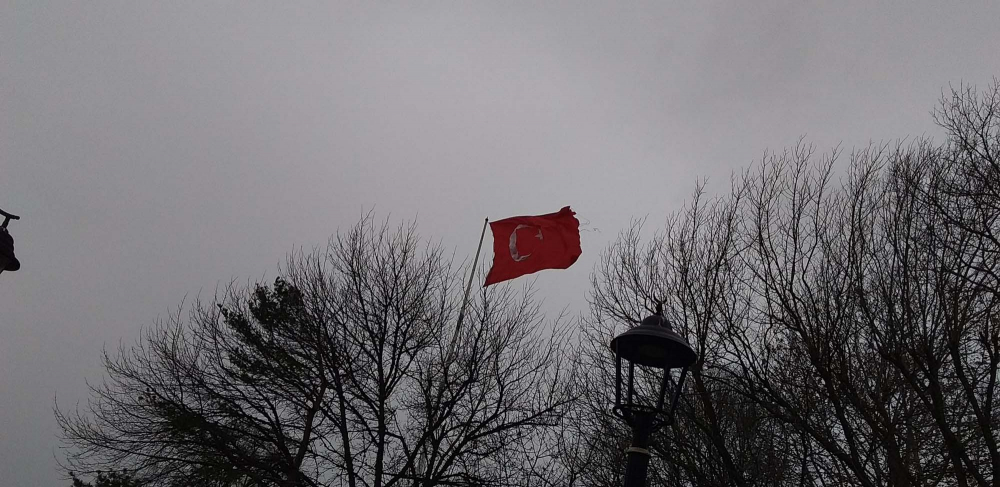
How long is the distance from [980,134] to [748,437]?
522 cm

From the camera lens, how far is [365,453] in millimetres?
14102

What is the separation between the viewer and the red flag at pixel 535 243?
13711 mm

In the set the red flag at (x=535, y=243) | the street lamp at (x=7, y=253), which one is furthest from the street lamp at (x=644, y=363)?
the red flag at (x=535, y=243)

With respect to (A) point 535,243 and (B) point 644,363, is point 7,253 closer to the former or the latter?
(B) point 644,363

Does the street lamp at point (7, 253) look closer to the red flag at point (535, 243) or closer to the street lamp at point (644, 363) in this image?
the street lamp at point (644, 363)

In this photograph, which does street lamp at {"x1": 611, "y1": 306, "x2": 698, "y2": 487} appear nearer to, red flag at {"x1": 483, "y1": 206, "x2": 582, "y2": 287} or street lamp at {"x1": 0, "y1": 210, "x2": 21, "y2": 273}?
street lamp at {"x1": 0, "y1": 210, "x2": 21, "y2": 273}

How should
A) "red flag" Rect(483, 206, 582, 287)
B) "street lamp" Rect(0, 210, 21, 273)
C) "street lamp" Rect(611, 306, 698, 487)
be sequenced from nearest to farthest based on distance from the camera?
1. "street lamp" Rect(0, 210, 21, 273)
2. "street lamp" Rect(611, 306, 698, 487)
3. "red flag" Rect(483, 206, 582, 287)

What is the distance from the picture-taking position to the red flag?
13.7 m

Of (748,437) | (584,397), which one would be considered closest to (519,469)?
(584,397)

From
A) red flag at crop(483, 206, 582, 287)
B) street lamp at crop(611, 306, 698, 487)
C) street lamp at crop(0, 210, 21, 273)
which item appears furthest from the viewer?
red flag at crop(483, 206, 582, 287)

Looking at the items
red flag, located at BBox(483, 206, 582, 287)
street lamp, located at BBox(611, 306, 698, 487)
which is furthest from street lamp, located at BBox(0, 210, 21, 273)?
red flag, located at BBox(483, 206, 582, 287)

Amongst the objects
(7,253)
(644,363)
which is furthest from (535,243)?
(7,253)

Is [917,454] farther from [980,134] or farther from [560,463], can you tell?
[560,463]

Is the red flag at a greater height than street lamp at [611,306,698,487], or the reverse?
the red flag
